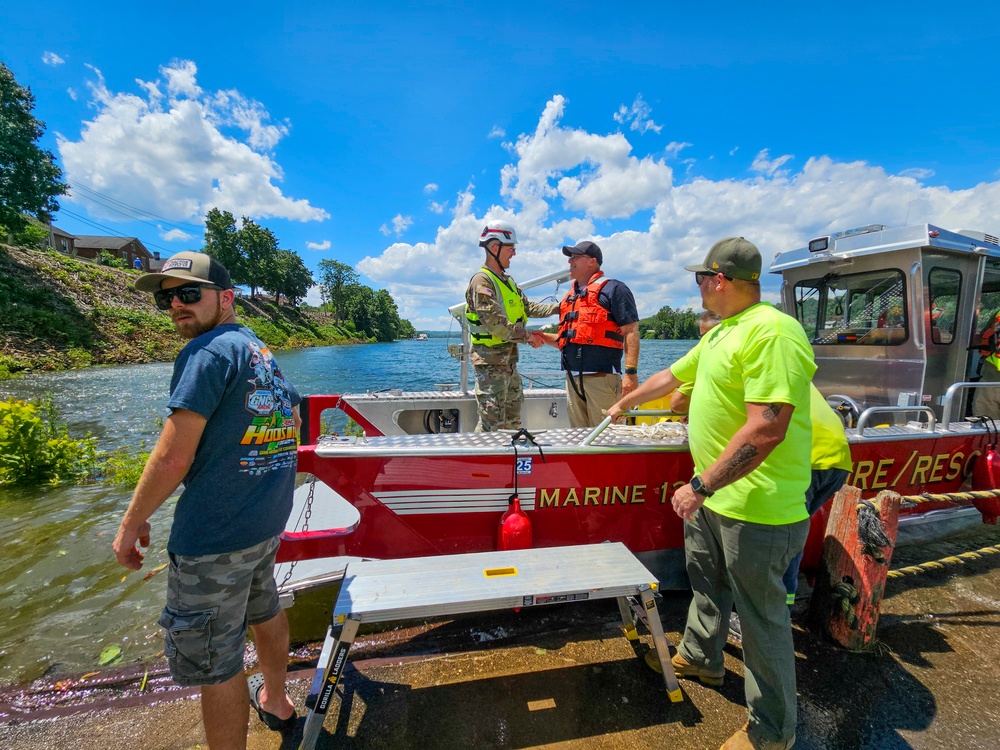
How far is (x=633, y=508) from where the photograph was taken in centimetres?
286

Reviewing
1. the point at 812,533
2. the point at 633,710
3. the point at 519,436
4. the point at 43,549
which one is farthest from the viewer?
the point at 43,549

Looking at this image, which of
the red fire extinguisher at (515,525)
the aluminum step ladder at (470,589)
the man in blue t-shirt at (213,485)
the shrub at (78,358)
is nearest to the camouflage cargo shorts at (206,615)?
the man in blue t-shirt at (213,485)

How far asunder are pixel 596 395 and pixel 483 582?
212 cm

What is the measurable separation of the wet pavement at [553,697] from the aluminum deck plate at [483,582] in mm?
616

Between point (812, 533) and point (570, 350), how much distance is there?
2213 mm

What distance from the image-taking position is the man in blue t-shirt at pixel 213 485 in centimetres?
149

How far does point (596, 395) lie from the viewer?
151 inches

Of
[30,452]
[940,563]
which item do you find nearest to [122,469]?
[30,452]

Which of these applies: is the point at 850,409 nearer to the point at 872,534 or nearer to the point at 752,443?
the point at 872,534

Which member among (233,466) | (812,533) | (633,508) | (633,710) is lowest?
(633,710)

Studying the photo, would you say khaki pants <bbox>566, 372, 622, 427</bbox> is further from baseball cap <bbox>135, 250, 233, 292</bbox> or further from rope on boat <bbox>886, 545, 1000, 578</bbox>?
baseball cap <bbox>135, 250, 233, 292</bbox>

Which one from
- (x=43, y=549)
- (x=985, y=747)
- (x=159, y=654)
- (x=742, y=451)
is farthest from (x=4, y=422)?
(x=985, y=747)

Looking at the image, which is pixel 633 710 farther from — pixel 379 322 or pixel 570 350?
pixel 379 322

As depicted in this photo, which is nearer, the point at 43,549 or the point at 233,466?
the point at 233,466
